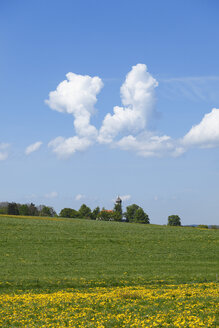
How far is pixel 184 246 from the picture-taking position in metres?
48.3

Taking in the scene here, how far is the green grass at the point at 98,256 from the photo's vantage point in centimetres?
2755

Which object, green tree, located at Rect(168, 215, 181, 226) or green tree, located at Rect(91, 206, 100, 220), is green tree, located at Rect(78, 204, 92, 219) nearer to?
green tree, located at Rect(91, 206, 100, 220)

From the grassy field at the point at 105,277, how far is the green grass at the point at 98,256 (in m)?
0.08

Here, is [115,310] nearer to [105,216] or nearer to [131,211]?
[105,216]

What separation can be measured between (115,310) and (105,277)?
12.4m

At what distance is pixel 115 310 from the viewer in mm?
15844

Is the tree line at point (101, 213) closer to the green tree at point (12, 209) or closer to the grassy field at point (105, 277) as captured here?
the green tree at point (12, 209)

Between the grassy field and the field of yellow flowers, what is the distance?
0.04 m

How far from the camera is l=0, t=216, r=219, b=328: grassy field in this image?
14898 mm

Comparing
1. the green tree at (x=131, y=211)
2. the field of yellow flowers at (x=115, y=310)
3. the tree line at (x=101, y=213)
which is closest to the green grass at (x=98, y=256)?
the field of yellow flowers at (x=115, y=310)

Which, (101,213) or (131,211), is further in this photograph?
(131,211)

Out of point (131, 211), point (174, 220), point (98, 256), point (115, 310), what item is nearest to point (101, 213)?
point (131, 211)

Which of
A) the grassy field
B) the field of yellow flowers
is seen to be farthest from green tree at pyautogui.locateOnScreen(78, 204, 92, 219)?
the field of yellow flowers

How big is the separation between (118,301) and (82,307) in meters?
1.92
